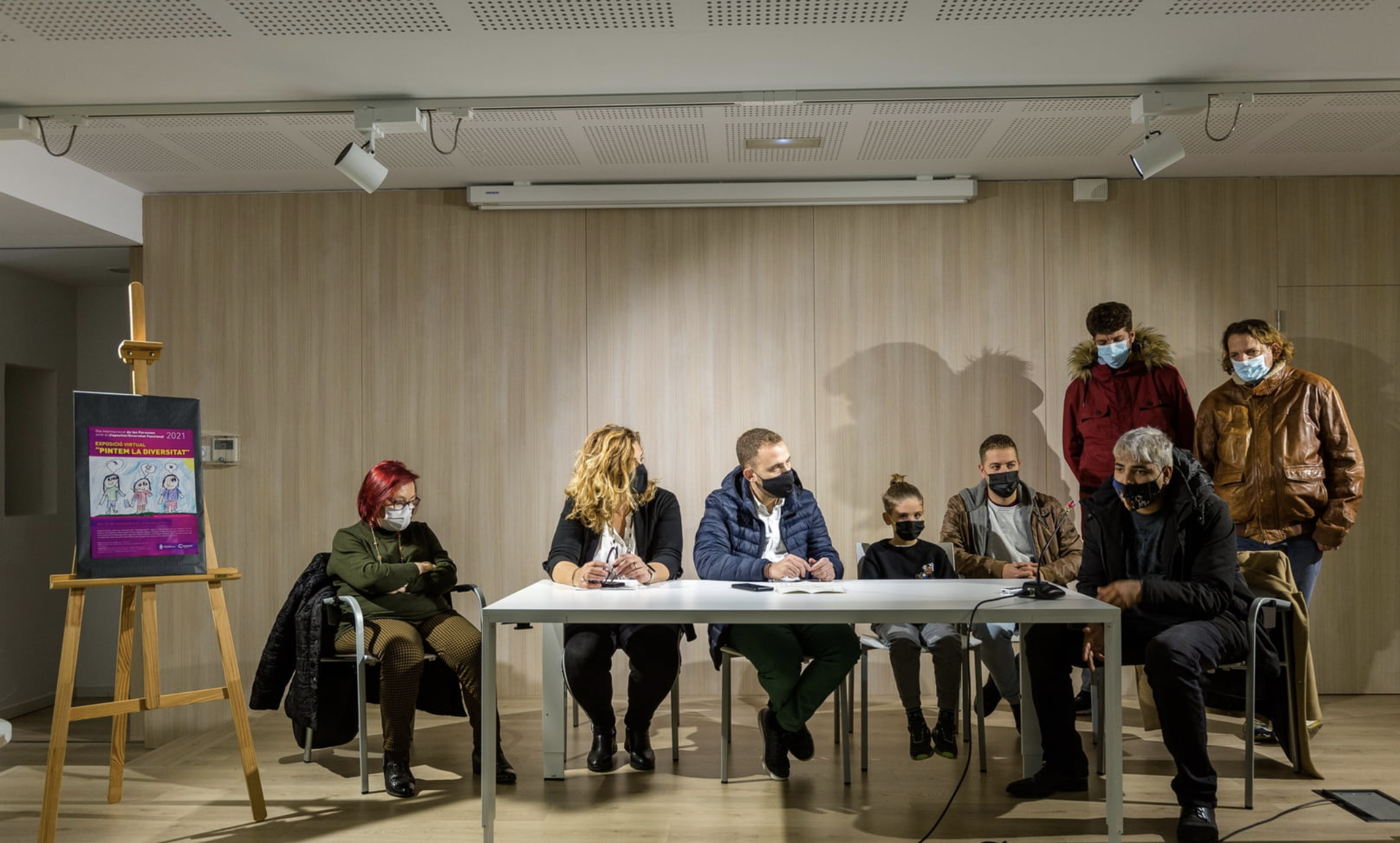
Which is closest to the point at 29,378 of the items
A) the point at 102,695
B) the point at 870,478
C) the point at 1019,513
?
the point at 102,695

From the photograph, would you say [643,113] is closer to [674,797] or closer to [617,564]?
[617,564]

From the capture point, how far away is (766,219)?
511 cm

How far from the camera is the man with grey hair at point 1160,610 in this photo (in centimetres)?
307

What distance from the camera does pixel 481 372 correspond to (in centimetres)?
511

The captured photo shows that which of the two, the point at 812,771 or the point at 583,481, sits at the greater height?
the point at 583,481

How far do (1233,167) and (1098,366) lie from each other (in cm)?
127

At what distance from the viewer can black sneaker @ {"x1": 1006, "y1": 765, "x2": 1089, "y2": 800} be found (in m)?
3.43

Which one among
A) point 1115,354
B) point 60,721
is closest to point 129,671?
point 60,721

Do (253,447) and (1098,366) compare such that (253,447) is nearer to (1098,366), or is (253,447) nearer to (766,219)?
(766,219)

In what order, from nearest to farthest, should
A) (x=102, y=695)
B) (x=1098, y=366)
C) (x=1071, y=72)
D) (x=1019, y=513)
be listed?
(x=1071, y=72), (x=1019, y=513), (x=1098, y=366), (x=102, y=695)

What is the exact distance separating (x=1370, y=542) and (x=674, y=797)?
12.1 feet

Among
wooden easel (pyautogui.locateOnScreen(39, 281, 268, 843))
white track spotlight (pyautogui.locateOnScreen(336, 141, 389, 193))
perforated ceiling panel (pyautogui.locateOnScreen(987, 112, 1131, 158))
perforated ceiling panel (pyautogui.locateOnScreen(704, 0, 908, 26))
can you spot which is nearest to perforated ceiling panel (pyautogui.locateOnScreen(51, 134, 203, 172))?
white track spotlight (pyautogui.locateOnScreen(336, 141, 389, 193))

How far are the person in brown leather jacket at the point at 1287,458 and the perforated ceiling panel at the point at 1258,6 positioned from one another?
53.7 inches

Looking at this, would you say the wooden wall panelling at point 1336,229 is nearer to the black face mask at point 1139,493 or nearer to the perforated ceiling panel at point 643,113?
the black face mask at point 1139,493
